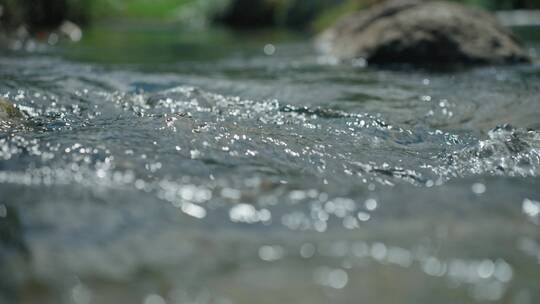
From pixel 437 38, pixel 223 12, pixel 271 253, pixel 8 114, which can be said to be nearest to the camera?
pixel 271 253

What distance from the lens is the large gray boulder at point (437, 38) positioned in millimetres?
6719

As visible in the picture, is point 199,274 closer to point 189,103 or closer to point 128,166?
point 128,166

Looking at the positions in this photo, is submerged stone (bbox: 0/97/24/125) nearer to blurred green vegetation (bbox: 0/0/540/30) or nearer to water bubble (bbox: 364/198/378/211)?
water bubble (bbox: 364/198/378/211)

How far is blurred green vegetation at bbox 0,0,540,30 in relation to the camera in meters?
12.2

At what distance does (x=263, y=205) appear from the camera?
2076 millimetres

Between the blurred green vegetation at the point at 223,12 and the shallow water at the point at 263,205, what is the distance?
863 cm

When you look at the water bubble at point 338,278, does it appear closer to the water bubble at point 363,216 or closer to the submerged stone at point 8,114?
the water bubble at point 363,216

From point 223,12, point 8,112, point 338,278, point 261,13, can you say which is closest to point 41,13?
point 223,12

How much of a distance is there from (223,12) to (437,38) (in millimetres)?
12240

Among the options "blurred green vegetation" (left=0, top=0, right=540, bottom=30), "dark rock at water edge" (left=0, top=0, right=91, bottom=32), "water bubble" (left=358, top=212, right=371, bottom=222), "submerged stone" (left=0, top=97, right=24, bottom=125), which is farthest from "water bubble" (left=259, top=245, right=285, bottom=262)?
"blurred green vegetation" (left=0, top=0, right=540, bottom=30)

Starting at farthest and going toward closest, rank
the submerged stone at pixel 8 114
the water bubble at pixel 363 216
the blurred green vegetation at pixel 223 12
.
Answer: the blurred green vegetation at pixel 223 12 < the submerged stone at pixel 8 114 < the water bubble at pixel 363 216

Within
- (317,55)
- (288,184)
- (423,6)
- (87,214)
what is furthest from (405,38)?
(87,214)

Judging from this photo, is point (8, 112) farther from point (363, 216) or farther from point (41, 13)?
point (41, 13)

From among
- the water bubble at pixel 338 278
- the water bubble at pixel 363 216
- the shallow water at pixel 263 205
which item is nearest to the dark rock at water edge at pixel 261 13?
the shallow water at pixel 263 205
